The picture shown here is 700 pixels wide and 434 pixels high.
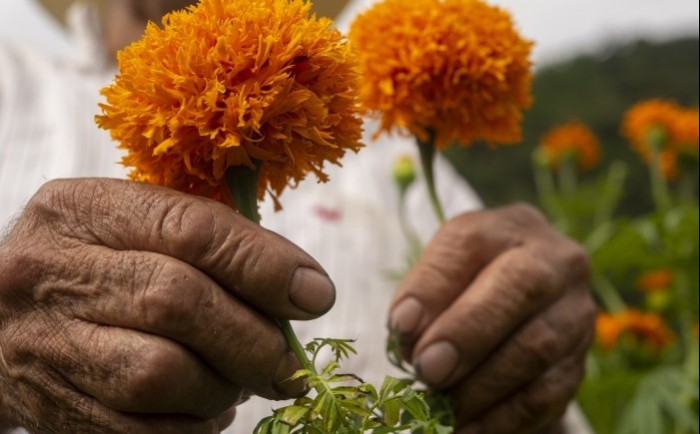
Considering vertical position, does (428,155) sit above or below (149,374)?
above

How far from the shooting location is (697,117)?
129cm

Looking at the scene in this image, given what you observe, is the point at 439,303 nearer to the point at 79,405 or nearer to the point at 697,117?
the point at 79,405

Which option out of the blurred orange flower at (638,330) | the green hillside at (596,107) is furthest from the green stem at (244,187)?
the green hillside at (596,107)

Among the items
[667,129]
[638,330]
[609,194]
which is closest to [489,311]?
[638,330]

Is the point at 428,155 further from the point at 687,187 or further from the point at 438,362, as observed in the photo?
the point at 687,187

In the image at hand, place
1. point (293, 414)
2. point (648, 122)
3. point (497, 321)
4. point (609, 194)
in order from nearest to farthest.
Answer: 1. point (293, 414)
2. point (497, 321)
3. point (648, 122)
4. point (609, 194)

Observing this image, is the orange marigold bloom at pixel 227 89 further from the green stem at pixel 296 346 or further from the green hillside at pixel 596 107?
the green hillside at pixel 596 107

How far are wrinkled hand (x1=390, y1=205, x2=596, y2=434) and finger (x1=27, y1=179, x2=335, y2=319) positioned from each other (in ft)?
0.64

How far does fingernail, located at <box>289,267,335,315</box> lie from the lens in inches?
18.5

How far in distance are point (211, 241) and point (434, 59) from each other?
204 millimetres

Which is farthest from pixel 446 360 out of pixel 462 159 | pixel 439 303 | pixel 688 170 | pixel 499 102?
pixel 462 159

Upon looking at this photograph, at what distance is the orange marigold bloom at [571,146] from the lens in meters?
1.82

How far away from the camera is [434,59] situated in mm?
575

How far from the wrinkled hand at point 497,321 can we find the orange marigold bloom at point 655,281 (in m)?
0.69
